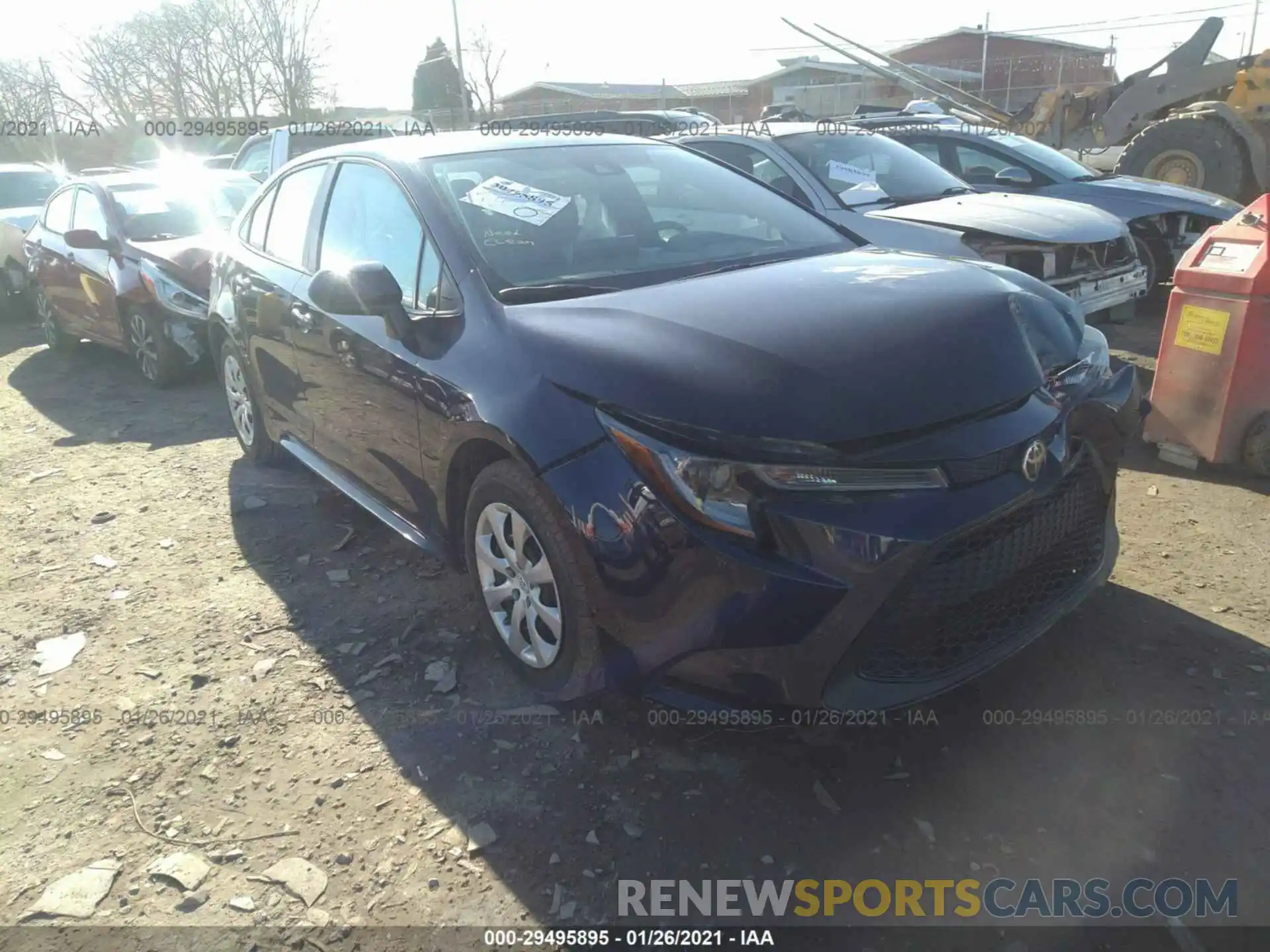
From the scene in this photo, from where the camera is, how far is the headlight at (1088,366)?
269cm

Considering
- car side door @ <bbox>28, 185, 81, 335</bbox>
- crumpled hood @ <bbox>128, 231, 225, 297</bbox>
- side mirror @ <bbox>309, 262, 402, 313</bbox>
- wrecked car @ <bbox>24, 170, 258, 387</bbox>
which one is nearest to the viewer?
side mirror @ <bbox>309, 262, 402, 313</bbox>

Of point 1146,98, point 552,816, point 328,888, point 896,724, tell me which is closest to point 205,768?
point 328,888

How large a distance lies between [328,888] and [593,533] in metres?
1.13

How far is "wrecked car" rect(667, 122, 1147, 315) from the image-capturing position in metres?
5.78

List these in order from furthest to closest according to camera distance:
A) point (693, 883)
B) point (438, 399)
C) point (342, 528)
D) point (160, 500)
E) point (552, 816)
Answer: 1. point (160, 500)
2. point (342, 528)
3. point (438, 399)
4. point (552, 816)
5. point (693, 883)

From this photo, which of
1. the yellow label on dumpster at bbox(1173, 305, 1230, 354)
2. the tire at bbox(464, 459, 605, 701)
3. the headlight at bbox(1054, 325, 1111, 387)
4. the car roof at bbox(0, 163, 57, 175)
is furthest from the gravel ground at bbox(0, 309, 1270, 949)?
the car roof at bbox(0, 163, 57, 175)

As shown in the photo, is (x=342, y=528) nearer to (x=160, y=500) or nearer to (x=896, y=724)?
(x=160, y=500)

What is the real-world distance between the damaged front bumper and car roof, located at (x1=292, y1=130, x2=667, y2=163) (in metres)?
1.70

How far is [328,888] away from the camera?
2340 millimetres

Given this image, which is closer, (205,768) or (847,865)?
(847,865)

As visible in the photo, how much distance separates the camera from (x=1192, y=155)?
1097 cm

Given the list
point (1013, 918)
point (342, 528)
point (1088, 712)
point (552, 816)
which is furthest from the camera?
point (342, 528)

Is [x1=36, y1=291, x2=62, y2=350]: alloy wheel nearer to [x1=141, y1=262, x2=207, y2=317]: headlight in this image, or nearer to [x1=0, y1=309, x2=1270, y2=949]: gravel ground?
[x1=141, y1=262, x2=207, y2=317]: headlight

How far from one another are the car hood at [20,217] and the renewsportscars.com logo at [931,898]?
12036mm
